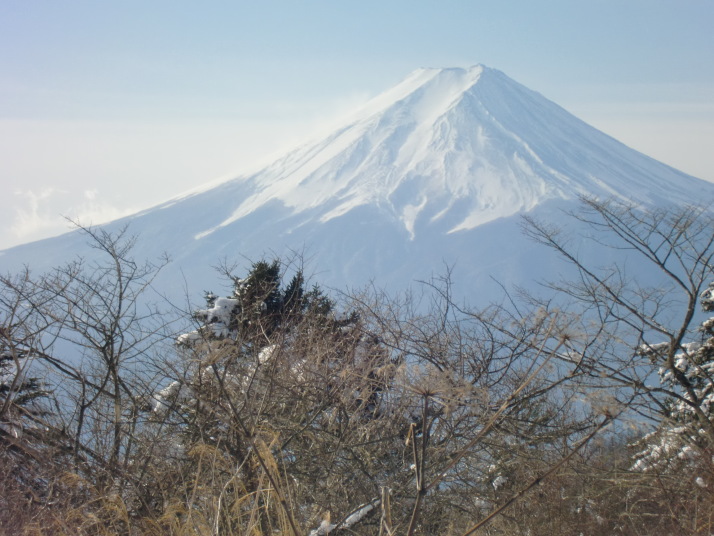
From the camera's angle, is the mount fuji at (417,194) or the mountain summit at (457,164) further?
the mountain summit at (457,164)

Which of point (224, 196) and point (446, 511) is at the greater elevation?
point (224, 196)

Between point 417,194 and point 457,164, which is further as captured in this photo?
point 457,164

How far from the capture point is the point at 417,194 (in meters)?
105

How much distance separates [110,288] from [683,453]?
247 inches

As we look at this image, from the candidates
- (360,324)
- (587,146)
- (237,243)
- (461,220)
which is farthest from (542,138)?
(360,324)

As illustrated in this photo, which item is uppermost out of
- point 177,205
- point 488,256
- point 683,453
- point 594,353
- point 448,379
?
point 177,205

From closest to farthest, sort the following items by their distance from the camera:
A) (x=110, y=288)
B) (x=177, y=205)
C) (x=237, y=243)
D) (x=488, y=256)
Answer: (x=110, y=288) < (x=488, y=256) < (x=237, y=243) < (x=177, y=205)

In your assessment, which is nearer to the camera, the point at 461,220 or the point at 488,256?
the point at 488,256

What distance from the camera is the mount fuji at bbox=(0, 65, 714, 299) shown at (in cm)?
9400

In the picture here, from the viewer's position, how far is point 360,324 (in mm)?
8602

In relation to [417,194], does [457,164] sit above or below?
above

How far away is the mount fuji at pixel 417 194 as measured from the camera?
94.0 m

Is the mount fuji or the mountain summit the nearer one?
the mount fuji

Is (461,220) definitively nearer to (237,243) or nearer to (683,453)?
(237,243)
